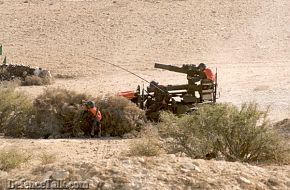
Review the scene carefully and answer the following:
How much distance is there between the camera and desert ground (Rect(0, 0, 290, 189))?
2972 centimetres

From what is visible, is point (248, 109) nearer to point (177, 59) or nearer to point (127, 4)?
point (177, 59)

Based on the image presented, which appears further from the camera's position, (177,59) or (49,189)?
(177,59)

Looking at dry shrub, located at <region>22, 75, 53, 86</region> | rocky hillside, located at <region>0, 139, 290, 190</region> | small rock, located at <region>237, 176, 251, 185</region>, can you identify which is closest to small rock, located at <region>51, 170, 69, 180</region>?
rocky hillside, located at <region>0, 139, 290, 190</region>

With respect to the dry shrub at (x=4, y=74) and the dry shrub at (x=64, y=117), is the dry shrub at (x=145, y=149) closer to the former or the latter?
the dry shrub at (x=64, y=117)

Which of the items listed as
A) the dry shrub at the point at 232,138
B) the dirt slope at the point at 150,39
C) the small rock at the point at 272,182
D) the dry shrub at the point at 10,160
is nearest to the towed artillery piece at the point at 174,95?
the dry shrub at the point at 232,138

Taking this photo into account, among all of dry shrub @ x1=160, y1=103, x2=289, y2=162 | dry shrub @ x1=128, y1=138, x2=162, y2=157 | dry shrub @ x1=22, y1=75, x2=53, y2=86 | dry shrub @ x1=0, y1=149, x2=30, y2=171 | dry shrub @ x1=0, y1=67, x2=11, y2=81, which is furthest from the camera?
dry shrub @ x1=0, y1=67, x2=11, y2=81

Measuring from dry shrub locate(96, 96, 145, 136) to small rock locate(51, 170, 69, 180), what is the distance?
359 inches

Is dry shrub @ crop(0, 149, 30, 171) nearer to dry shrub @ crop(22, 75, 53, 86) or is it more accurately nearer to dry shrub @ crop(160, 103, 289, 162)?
dry shrub @ crop(160, 103, 289, 162)

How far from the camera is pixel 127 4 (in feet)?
152

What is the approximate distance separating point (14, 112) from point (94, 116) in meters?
2.60

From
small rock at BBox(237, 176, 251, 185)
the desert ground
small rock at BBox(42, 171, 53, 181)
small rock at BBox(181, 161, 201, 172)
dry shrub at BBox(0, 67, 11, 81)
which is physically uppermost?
the desert ground

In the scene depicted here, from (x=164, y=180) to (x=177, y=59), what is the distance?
92.5 ft

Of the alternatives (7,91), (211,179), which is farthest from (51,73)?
(211,179)

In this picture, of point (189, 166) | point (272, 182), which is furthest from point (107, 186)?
point (272, 182)
